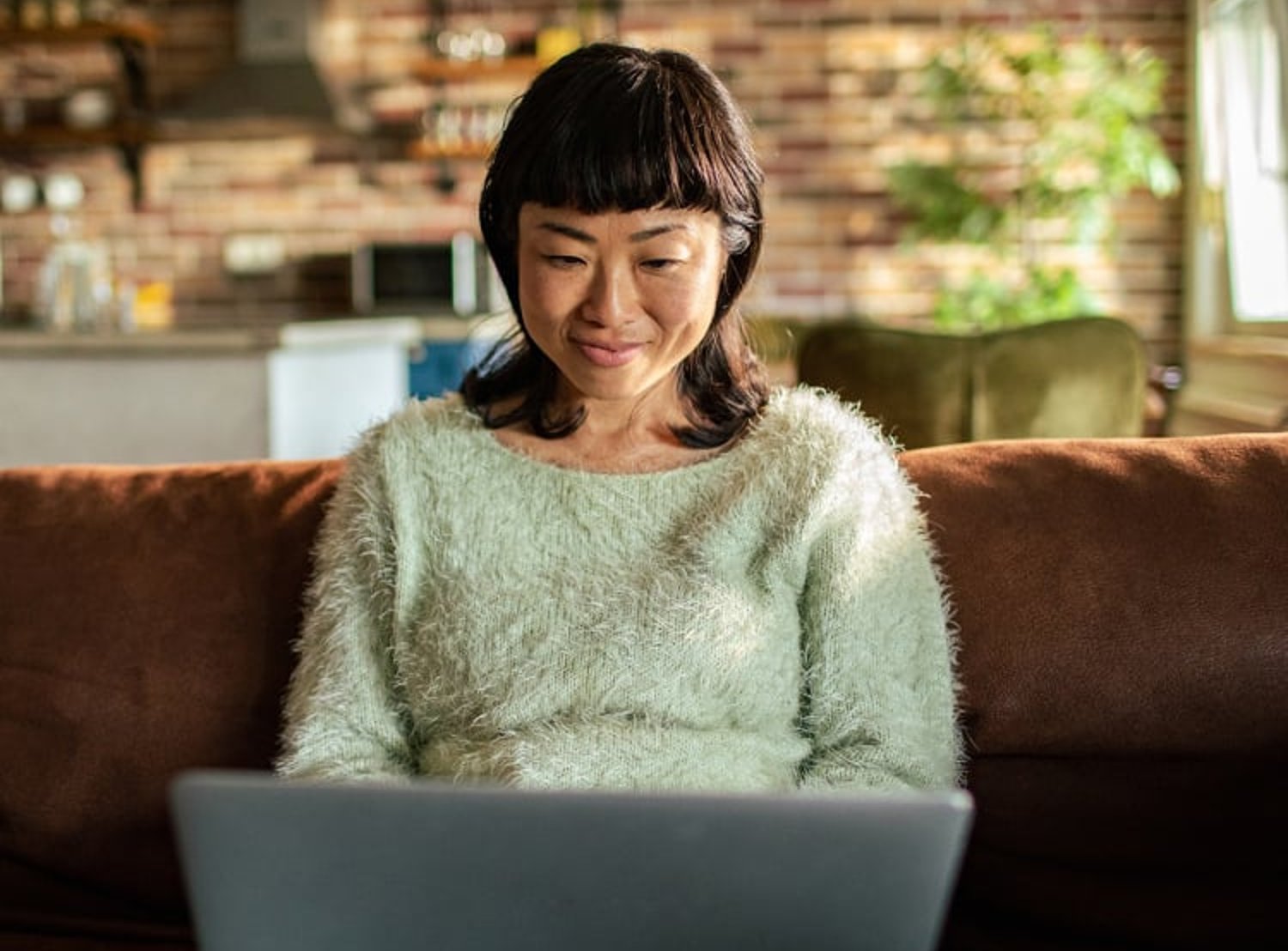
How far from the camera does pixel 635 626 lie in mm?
1178

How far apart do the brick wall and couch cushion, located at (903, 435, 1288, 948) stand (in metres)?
3.93

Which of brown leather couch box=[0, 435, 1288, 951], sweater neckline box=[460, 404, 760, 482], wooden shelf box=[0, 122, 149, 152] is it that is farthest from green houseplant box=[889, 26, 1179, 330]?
sweater neckline box=[460, 404, 760, 482]

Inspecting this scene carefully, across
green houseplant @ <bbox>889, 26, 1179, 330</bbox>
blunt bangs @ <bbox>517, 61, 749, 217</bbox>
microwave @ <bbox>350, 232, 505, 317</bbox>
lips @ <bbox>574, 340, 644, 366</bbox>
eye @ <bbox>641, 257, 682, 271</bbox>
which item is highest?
green houseplant @ <bbox>889, 26, 1179, 330</bbox>

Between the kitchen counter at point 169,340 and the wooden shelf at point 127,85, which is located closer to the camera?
the kitchen counter at point 169,340

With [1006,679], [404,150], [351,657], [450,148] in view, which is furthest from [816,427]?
[404,150]

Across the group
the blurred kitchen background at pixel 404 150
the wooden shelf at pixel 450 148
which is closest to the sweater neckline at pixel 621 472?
the blurred kitchen background at pixel 404 150

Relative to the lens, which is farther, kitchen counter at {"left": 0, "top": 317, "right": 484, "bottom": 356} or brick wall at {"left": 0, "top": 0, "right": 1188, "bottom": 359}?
brick wall at {"left": 0, "top": 0, "right": 1188, "bottom": 359}

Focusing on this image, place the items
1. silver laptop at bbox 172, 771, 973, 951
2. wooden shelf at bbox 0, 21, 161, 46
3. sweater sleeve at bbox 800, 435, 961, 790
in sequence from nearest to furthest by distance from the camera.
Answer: silver laptop at bbox 172, 771, 973, 951 → sweater sleeve at bbox 800, 435, 961, 790 → wooden shelf at bbox 0, 21, 161, 46

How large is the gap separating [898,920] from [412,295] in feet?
16.1

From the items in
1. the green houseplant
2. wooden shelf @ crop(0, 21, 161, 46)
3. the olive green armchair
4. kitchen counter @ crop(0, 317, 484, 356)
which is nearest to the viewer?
the olive green armchair

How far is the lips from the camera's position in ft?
3.83

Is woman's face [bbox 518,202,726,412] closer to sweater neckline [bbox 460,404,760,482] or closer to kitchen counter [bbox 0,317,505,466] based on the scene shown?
sweater neckline [bbox 460,404,760,482]

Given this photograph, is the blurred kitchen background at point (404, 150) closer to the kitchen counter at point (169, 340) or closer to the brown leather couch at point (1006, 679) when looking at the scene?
the kitchen counter at point (169, 340)

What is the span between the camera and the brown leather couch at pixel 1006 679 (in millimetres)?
1254
